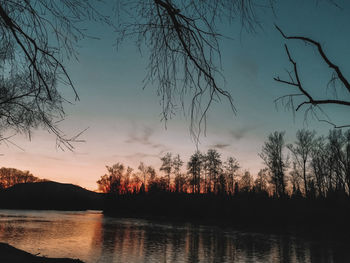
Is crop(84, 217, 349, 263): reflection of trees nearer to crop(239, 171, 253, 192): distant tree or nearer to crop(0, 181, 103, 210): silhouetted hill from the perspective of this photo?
crop(239, 171, 253, 192): distant tree

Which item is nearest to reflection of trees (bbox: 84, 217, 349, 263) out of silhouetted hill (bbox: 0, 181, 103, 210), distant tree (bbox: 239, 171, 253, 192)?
distant tree (bbox: 239, 171, 253, 192)

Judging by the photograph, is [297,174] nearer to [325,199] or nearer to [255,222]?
[325,199]

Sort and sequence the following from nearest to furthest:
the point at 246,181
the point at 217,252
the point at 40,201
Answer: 1. the point at 217,252
2. the point at 246,181
3. the point at 40,201

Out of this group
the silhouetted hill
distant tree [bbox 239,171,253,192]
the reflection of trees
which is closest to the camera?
the reflection of trees

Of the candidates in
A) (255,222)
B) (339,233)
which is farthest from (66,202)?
(339,233)

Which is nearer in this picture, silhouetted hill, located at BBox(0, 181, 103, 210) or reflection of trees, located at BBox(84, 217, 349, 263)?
reflection of trees, located at BBox(84, 217, 349, 263)

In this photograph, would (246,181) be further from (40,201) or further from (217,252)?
(40,201)

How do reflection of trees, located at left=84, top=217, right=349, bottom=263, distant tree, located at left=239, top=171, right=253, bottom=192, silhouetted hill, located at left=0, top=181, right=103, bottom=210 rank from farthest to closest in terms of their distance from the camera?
silhouetted hill, located at left=0, top=181, right=103, bottom=210
distant tree, located at left=239, top=171, right=253, bottom=192
reflection of trees, located at left=84, top=217, right=349, bottom=263

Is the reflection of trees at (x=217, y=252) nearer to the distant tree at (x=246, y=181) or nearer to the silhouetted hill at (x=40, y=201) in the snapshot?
the distant tree at (x=246, y=181)

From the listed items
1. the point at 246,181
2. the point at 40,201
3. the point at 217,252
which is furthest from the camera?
the point at 40,201

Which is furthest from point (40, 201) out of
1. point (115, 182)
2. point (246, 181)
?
point (246, 181)

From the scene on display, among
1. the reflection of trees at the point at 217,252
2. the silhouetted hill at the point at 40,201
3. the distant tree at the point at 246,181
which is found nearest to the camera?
the reflection of trees at the point at 217,252

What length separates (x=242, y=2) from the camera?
1.83m

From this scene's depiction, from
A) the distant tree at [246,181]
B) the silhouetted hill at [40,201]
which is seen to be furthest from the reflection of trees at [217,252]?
the silhouetted hill at [40,201]
